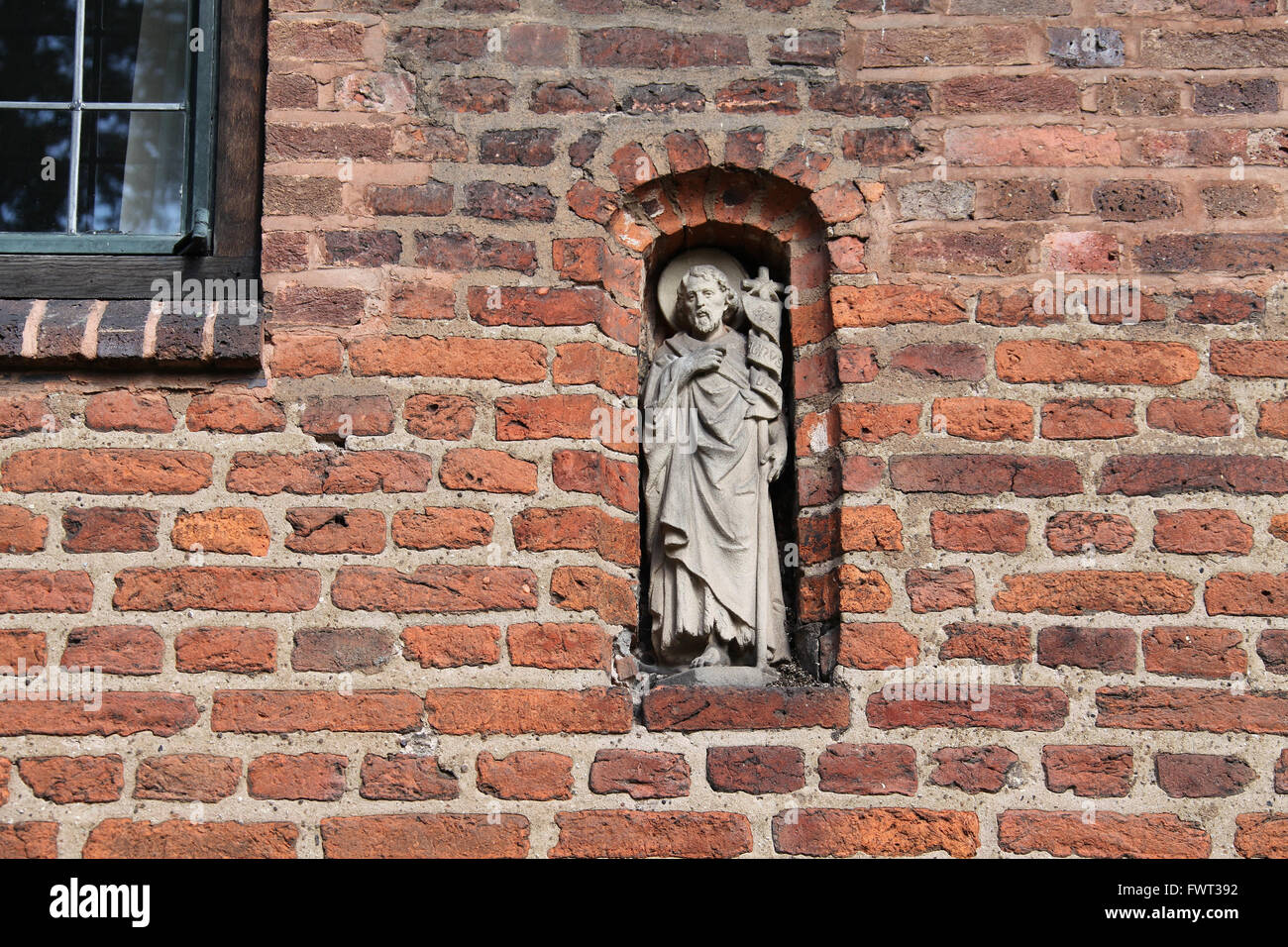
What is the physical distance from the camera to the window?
4102 mm

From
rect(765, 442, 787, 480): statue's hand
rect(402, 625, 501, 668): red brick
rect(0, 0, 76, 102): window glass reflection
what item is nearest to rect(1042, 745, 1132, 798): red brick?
rect(765, 442, 787, 480): statue's hand

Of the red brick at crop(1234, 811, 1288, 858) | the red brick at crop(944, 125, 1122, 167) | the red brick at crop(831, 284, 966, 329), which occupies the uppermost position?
the red brick at crop(944, 125, 1122, 167)

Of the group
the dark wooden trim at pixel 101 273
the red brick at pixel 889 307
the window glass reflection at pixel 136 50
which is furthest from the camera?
the window glass reflection at pixel 136 50

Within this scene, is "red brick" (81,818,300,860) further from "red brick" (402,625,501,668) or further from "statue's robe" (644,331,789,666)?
"statue's robe" (644,331,789,666)

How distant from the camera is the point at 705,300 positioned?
4.20 metres

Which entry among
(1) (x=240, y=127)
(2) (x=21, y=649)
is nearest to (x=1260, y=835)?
(2) (x=21, y=649)

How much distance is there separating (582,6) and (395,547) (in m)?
1.56

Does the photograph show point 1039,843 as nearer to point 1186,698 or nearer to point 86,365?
point 1186,698

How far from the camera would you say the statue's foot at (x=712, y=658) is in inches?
152

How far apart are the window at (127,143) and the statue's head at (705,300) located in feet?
3.80

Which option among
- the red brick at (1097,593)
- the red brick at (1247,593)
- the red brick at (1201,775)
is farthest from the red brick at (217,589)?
the red brick at (1247,593)

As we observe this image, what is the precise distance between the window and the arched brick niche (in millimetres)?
970

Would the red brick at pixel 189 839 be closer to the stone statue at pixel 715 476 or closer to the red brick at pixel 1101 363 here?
the stone statue at pixel 715 476

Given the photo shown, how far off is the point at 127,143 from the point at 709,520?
6.33 ft
